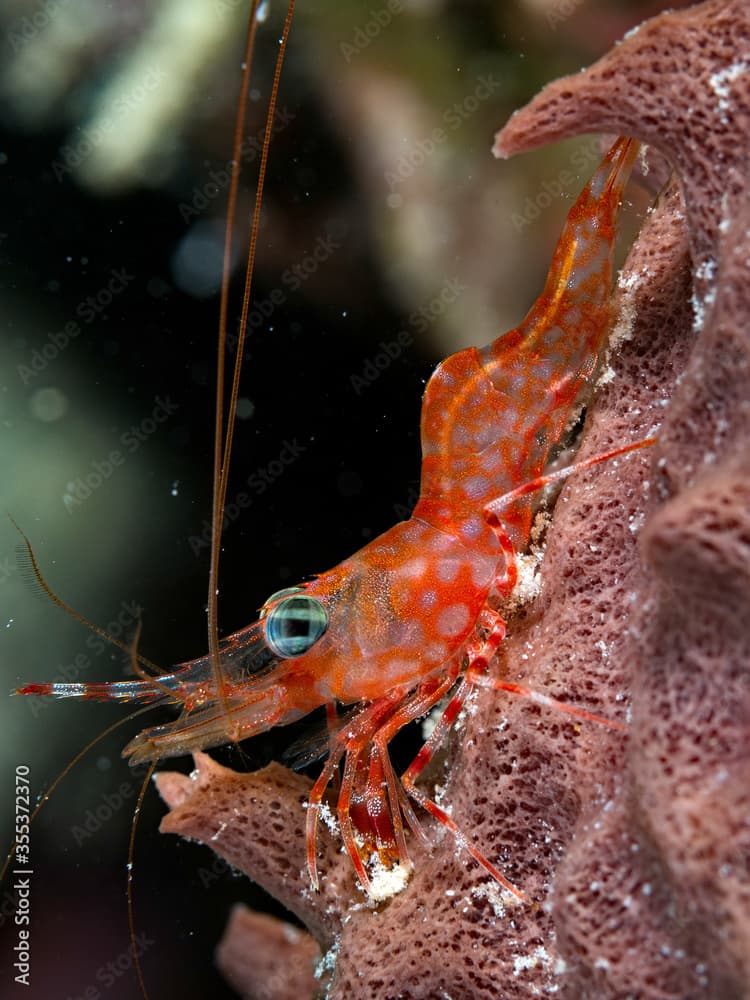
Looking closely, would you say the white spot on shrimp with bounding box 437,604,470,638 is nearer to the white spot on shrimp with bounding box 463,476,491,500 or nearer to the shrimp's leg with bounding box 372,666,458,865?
the shrimp's leg with bounding box 372,666,458,865

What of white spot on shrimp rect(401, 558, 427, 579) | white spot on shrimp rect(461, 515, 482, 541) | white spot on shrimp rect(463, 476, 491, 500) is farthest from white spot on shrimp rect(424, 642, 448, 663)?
white spot on shrimp rect(463, 476, 491, 500)

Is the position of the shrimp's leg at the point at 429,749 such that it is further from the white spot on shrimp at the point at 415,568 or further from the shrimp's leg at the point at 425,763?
the white spot on shrimp at the point at 415,568

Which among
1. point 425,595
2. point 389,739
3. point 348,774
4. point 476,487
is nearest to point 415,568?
point 425,595

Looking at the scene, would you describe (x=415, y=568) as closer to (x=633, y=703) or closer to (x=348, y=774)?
(x=348, y=774)

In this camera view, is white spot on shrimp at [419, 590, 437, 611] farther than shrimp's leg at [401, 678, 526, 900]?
Yes

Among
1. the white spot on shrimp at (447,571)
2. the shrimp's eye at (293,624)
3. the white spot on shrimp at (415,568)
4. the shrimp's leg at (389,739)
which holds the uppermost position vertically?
the shrimp's eye at (293,624)

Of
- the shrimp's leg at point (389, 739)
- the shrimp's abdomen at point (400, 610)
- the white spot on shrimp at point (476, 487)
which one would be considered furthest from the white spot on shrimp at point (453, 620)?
the white spot on shrimp at point (476, 487)
